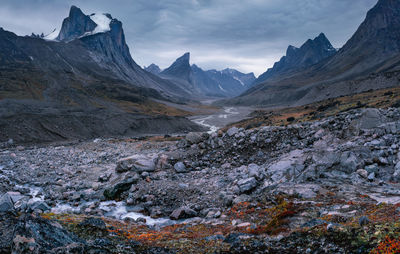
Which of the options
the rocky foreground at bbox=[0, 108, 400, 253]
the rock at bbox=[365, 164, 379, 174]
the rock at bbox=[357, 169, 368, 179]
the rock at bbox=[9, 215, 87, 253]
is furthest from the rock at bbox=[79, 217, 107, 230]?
the rock at bbox=[365, 164, 379, 174]

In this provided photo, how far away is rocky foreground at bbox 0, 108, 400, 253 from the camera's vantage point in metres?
8.54

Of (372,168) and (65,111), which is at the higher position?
(65,111)

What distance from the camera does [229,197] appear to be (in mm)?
16812

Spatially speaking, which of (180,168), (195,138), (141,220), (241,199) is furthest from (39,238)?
(195,138)

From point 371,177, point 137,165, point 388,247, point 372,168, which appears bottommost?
point 137,165

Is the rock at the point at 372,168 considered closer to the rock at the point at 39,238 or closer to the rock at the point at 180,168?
the rock at the point at 180,168

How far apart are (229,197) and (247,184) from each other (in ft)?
6.43

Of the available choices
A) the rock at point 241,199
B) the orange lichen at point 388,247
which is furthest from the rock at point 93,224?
the orange lichen at point 388,247

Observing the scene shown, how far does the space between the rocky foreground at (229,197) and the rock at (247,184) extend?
78 millimetres

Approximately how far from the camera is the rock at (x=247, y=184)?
58.1 feet

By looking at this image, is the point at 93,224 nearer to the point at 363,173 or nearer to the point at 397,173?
the point at 363,173

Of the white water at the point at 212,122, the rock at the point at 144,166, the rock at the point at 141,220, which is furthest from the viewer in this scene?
the white water at the point at 212,122

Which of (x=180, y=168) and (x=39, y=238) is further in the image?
(x=180, y=168)

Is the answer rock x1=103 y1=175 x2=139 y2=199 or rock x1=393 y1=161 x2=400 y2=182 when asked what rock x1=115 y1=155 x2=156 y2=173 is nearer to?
rock x1=103 y1=175 x2=139 y2=199
